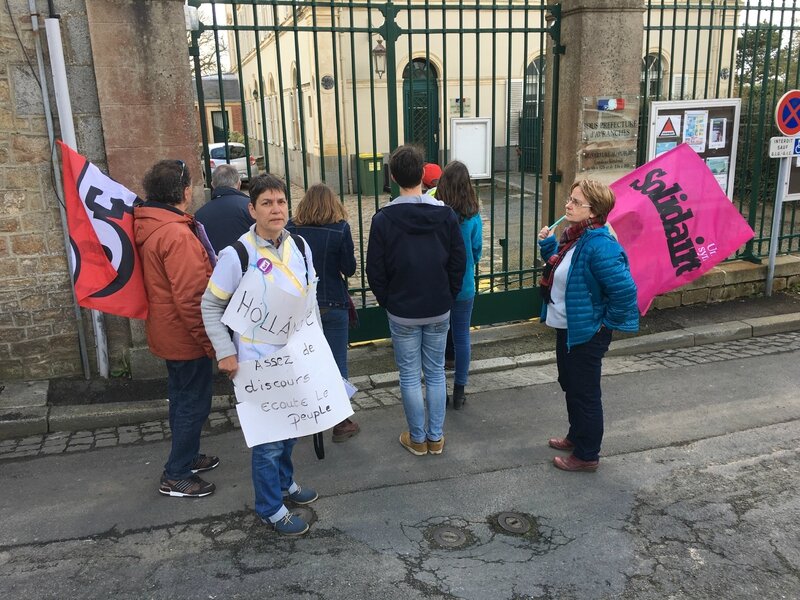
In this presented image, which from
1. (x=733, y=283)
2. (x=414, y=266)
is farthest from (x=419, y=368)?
(x=733, y=283)

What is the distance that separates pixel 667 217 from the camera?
5.76m

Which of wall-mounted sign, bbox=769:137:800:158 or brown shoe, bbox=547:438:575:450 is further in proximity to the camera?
wall-mounted sign, bbox=769:137:800:158

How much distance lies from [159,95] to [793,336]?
20.5 feet

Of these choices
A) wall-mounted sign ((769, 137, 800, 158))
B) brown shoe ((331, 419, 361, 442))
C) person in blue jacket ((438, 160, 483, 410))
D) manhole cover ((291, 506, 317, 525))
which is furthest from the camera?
wall-mounted sign ((769, 137, 800, 158))

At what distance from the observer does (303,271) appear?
3.41 m

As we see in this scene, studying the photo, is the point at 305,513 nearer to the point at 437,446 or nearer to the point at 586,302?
the point at 437,446

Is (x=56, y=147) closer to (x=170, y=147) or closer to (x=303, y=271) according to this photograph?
(x=170, y=147)

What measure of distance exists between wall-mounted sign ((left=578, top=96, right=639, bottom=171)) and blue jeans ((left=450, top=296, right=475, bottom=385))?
7.76ft

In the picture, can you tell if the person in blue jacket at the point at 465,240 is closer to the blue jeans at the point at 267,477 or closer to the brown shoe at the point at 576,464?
the brown shoe at the point at 576,464

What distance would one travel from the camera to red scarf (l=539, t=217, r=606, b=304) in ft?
12.3

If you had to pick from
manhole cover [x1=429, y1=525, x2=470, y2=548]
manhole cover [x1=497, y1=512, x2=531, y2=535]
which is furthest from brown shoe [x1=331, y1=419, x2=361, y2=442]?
manhole cover [x1=497, y1=512, x2=531, y2=535]

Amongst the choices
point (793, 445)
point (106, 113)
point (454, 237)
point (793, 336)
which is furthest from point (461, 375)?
point (793, 336)

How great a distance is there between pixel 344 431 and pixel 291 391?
1320 mm

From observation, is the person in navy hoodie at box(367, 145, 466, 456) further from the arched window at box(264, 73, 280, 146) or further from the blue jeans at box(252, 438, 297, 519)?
the arched window at box(264, 73, 280, 146)
